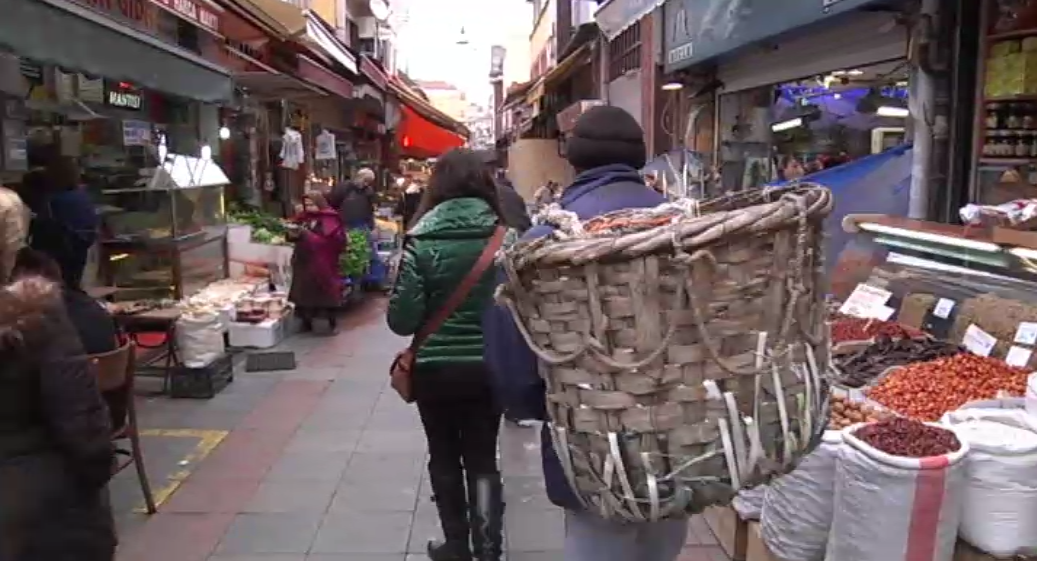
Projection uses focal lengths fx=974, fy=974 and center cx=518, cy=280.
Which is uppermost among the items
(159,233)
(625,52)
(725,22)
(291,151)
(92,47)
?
(625,52)

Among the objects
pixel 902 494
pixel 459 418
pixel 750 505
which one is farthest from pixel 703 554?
pixel 902 494

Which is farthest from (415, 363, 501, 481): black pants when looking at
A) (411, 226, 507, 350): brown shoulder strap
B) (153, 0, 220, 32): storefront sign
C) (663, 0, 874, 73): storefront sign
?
(153, 0, 220, 32): storefront sign

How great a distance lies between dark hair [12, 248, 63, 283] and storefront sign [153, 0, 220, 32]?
431 centimetres

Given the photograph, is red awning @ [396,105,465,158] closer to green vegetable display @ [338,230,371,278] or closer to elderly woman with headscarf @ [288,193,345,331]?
green vegetable display @ [338,230,371,278]

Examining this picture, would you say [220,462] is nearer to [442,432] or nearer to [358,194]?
[442,432]

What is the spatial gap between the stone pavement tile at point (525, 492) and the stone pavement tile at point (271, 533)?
3.46 feet

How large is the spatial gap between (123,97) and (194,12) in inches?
84.4

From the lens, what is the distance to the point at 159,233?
882cm

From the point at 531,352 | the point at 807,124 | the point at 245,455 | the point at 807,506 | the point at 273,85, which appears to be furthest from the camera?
the point at 273,85

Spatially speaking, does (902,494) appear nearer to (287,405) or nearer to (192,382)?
(287,405)

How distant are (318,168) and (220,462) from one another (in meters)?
14.5

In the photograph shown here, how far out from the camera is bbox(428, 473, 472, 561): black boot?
166 inches

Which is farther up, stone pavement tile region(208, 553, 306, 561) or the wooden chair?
the wooden chair

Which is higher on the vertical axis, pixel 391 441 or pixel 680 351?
pixel 680 351
